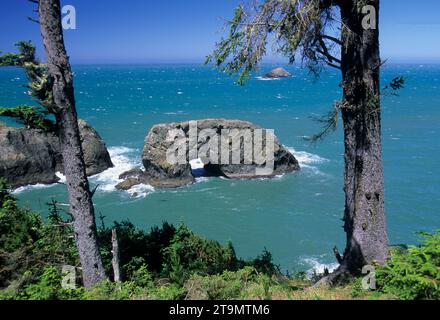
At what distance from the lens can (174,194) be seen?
38.2 m

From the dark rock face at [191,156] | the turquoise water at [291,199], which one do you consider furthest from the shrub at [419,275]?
the dark rock face at [191,156]

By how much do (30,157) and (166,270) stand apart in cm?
3303

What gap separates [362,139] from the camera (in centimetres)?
970

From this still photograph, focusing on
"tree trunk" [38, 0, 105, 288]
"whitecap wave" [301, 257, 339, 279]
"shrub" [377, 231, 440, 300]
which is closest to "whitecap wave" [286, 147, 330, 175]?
"whitecap wave" [301, 257, 339, 279]

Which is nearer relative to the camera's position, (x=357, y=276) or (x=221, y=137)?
(x=357, y=276)

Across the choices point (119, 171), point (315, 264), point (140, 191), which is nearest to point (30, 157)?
point (119, 171)

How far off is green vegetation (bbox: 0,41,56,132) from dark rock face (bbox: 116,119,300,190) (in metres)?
31.0

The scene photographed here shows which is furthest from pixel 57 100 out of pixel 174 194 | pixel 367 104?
pixel 174 194

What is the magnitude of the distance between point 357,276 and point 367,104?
452cm

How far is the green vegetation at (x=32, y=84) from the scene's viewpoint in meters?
8.00

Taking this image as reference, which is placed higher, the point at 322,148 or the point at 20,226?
the point at 20,226

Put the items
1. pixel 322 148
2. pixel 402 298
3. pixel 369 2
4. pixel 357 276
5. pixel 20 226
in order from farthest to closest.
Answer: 1. pixel 322 148
2. pixel 20 226
3. pixel 357 276
4. pixel 369 2
5. pixel 402 298

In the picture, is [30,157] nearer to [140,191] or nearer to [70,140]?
[140,191]

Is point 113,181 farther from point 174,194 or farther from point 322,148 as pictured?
point 322,148
